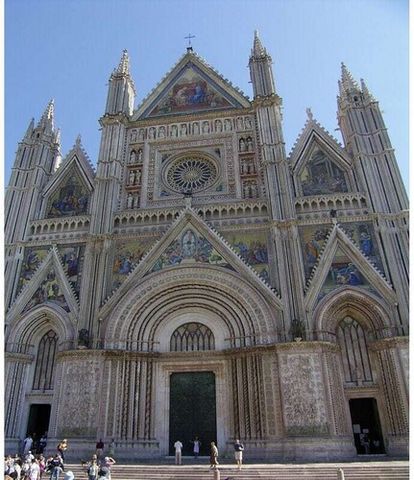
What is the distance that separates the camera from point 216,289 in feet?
57.9

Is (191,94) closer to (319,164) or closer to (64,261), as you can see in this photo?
(319,164)

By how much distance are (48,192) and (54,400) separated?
1033 centimetres

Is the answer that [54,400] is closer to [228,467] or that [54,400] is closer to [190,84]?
[228,467]


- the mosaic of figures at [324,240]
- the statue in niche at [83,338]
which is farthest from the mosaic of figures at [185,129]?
the statue in niche at [83,338]

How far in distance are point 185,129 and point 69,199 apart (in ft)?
23.4

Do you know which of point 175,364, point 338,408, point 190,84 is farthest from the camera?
point 190,84

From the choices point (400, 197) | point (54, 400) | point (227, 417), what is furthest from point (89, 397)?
point (400, 197)

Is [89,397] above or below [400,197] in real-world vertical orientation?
below

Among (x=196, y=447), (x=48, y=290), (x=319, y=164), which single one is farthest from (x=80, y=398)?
(x=319, y=164)

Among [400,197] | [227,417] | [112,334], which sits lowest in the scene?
[227,417]

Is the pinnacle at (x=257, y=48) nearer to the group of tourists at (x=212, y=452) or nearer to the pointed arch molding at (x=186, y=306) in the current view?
the pointed arch molding at (x=186, y=306)

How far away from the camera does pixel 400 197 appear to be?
18.1 metres

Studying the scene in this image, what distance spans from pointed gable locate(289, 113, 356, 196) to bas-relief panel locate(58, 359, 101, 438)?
38.5ft

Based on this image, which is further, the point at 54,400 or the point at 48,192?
the point at 48,192
